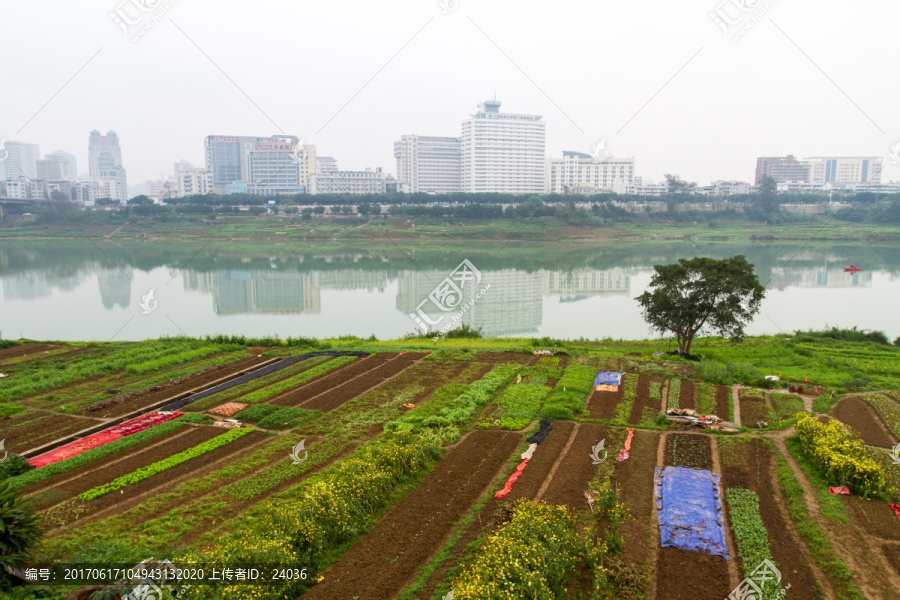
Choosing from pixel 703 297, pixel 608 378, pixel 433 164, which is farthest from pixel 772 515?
pixel 433 164

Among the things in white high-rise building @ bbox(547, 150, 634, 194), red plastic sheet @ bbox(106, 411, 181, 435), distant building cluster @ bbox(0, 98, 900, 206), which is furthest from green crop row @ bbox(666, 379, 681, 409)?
white high-rise building @ bbox(547, 150, 634, 194)

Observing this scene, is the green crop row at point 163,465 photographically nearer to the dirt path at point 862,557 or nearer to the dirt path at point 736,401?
the dirt path at point 862,557

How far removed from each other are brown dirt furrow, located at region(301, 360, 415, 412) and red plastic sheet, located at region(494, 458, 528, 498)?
15.1 feet

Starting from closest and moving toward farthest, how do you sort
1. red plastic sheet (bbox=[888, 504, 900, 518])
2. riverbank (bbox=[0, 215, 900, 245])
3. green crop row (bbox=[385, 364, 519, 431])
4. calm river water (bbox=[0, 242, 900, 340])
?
red plastic sheet (bbox=[888, 504, 900, 518]), green crop row (bbox=[385, 364, 519, 431]), calm river water (bbox=[0, 242, 900, 340]), riverbank (bbox=[0, 215, 900, 245])

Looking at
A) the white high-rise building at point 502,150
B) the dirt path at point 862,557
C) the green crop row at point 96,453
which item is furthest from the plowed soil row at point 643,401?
the white high-rise building at point 502,150

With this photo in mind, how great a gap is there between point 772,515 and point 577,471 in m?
2.54

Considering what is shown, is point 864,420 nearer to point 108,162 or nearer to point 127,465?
point 127,465

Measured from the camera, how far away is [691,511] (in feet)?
24.6

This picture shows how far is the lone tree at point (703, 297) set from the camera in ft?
51.9

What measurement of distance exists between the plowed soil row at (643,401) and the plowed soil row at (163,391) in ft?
31.0

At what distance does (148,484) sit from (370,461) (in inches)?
126

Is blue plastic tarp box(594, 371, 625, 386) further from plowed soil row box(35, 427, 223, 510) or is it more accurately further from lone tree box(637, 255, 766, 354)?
plowed soil row box(35, 427, 223, 510)

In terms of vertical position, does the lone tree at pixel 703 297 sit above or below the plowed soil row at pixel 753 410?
above

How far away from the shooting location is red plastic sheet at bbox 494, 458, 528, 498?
26.3 ft
